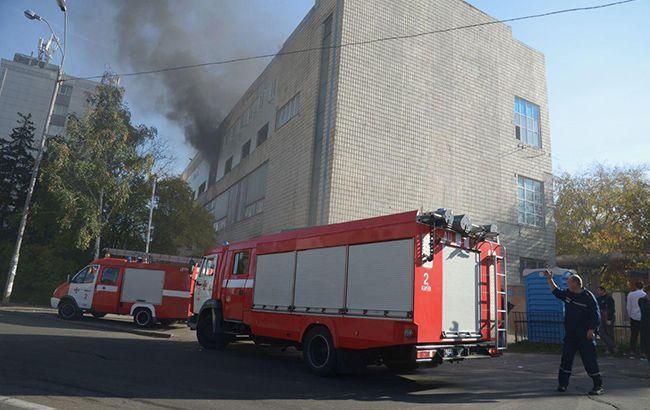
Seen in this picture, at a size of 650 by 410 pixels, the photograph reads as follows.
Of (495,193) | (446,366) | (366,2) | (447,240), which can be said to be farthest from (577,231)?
(447,240)

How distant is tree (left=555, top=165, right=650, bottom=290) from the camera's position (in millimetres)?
25078

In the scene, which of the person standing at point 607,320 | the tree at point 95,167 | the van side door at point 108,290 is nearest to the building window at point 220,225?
the tree at point 95,167

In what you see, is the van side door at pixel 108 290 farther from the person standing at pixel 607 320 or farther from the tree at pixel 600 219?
the tree at pixel 600 219

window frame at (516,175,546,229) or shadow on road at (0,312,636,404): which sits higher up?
window frame at (516,175,546,229)

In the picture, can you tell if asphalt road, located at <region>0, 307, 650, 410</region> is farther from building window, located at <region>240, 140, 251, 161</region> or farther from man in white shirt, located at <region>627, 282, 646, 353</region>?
building window, located at <region>240, 140, 251, 161</region>

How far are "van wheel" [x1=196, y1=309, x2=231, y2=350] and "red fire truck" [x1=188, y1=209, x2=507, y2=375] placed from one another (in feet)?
4.71

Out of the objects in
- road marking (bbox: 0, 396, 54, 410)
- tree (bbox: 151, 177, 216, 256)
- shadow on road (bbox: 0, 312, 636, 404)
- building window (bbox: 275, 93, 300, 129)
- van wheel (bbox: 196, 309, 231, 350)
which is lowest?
road marking (bbox: 0, 396, 54, 410)

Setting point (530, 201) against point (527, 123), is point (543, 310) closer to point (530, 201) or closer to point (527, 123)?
point (530, 201)

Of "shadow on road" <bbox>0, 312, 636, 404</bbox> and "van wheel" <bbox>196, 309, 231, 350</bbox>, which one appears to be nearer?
"shadow on road" <bbox>0, 312, 636, 404</bbox>

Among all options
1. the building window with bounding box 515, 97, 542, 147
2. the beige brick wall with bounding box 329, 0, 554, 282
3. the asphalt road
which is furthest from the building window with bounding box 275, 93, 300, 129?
the asphalt road

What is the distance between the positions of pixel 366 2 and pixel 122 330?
637 inches

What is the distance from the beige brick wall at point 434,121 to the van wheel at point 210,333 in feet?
24.1

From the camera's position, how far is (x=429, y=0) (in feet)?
71.5

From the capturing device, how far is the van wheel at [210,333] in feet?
35.2
